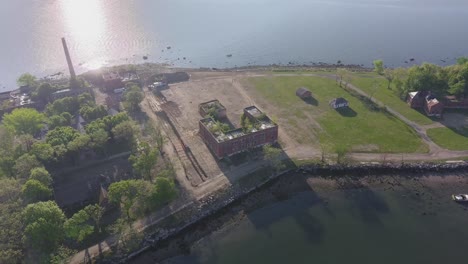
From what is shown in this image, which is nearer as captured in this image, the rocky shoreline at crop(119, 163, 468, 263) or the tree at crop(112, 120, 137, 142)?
the rocky shoreline at crop(119, 163, 468, 263)

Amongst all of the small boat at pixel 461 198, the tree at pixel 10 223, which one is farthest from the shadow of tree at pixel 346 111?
the tree at pixel 10 223

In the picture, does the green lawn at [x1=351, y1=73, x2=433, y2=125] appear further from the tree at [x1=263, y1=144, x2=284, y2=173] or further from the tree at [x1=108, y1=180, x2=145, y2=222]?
the tree at [x1=108, y1=180, x2=145, y2=222]

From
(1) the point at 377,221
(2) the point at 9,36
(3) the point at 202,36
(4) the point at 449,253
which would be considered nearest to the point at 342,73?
(1) the point at 377,221

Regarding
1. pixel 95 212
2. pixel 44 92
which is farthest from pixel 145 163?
pixel 44 92

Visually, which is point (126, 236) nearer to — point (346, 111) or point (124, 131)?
point (124, 131)

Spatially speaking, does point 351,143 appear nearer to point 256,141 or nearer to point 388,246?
point 256,141

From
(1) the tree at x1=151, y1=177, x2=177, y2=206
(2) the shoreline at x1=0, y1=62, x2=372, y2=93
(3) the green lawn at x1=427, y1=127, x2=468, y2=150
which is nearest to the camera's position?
(1) the tree at x1=151, y1=177, x2=177, y2=206

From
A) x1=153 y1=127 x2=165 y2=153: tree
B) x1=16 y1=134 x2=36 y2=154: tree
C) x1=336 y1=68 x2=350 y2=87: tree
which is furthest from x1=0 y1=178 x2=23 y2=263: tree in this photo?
x1=336 y1=68 x2=350 y2=87: tree

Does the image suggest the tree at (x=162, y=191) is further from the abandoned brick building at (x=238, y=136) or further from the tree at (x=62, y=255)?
the abandoned brick building at (x=238, y=136)
